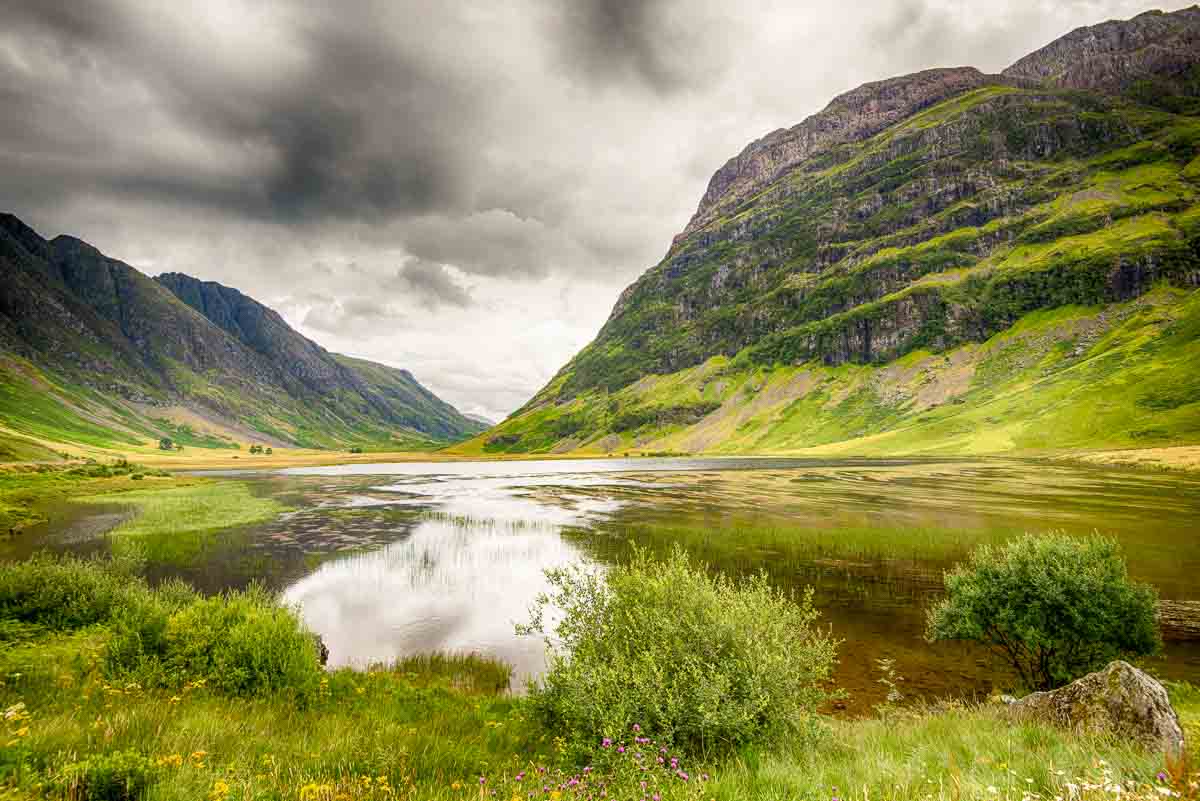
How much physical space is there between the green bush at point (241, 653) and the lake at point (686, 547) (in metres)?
2.43

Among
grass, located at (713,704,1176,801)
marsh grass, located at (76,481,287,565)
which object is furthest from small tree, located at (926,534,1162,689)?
marsh grass, located at (76,481,287,565)

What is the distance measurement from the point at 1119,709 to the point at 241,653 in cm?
1879

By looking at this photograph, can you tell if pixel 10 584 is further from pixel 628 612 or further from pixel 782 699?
pixel 782 699

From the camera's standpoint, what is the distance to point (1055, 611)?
18.2m

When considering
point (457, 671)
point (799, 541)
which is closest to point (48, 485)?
point (457, 671)

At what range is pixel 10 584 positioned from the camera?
719 inches

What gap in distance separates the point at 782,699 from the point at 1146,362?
758 ft

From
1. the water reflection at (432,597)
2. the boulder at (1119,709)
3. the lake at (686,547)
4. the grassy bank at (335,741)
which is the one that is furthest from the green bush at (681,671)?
the water reflection at (432,597)

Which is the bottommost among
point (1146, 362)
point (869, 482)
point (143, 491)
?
point (869, 482)

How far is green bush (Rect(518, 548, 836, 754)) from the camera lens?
964 cm

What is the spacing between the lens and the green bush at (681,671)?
31.6 feet

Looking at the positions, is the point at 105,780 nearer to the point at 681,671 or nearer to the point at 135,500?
the point at 681,671

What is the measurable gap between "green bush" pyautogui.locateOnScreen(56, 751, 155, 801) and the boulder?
13312mm

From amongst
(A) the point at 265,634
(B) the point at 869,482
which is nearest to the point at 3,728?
(A) the point at 265,634
